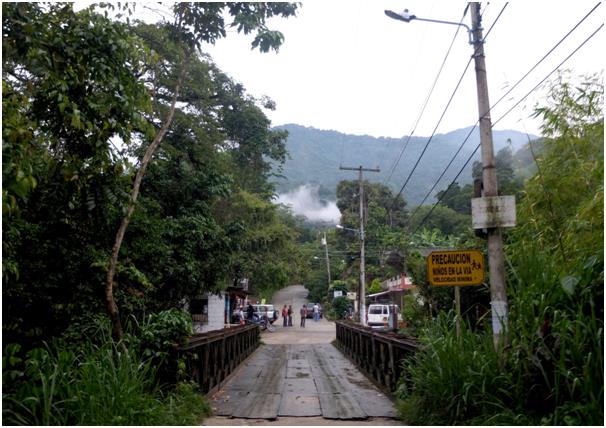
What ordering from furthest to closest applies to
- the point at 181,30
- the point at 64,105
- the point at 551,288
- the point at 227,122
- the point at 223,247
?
1. the point at 227,122
2. the point at 223,247
3. the point at 181,30
4. the point at 64,105
5. the point at 551,288

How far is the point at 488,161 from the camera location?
752 cm

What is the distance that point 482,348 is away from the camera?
6051mm

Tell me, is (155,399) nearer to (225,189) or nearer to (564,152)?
(564,152)

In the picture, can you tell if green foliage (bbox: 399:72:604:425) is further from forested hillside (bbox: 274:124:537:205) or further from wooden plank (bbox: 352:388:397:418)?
forested hillside (bbox: 274:124:537:205)

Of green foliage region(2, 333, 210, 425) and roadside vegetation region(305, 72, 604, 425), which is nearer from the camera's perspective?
roadside vegetation region(305, 72, 604, 425)

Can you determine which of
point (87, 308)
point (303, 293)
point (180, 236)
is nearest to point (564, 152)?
point (87, 308)

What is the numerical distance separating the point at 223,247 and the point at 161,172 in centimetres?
268

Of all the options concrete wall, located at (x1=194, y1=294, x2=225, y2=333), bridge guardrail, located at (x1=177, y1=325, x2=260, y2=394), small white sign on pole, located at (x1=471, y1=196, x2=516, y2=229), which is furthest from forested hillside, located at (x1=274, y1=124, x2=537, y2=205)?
small white sign on pole, located at (x1=471, y1=196, x2=516, y2=229)

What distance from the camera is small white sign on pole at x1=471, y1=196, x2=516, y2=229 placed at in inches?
280

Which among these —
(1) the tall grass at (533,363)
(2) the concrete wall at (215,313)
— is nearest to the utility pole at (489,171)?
(1) the tall grass at (533,363)

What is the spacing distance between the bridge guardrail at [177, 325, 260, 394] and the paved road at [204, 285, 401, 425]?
0.76ft

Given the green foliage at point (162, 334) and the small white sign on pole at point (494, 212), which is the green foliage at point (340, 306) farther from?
the green foliage at point (162, 334)

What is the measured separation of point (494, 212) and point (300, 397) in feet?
12.9

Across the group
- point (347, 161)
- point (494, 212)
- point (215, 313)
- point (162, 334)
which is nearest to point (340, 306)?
point (347, 161)
